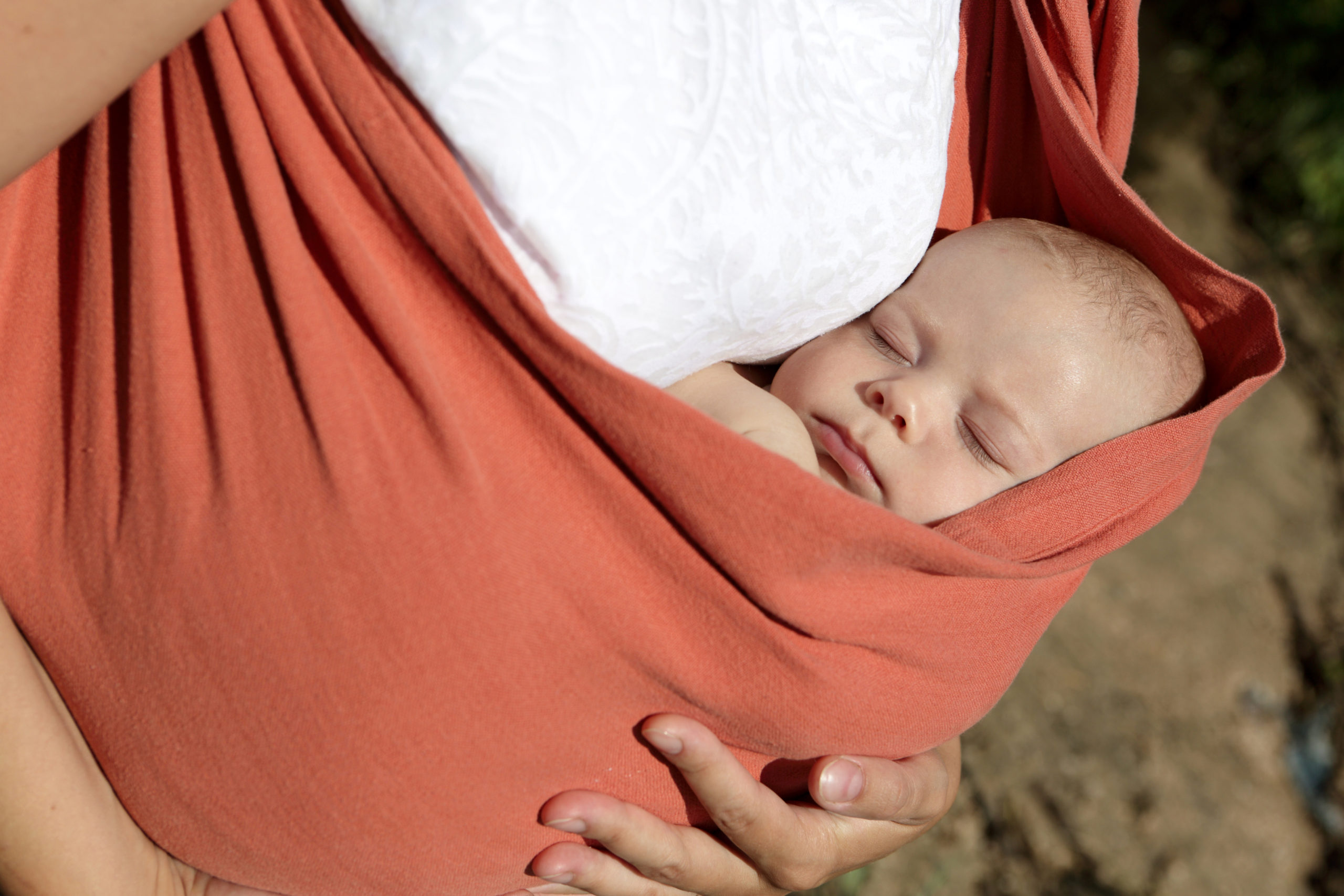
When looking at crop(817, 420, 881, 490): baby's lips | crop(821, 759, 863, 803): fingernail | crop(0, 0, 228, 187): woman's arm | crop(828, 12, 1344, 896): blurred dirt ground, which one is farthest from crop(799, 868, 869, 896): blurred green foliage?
crop(0, 0, 228, 187): woman's arm

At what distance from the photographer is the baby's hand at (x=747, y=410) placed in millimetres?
1069

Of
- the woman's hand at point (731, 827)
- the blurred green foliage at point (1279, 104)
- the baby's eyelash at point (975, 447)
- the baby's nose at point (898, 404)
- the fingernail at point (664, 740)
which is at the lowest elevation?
the blurred green foliage at point (1279, 104)

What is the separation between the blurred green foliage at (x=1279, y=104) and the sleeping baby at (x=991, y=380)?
3867mm

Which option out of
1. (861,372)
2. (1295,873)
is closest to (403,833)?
(861,372)

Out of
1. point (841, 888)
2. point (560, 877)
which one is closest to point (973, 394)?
point (560, 877)

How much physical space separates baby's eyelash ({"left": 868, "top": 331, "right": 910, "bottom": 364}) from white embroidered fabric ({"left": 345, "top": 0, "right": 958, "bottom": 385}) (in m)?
0.20

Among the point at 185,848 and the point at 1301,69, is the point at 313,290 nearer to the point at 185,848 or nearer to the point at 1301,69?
the point at 185,848

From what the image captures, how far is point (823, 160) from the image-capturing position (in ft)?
3.05

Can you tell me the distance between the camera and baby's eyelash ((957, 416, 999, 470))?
3.97 ft

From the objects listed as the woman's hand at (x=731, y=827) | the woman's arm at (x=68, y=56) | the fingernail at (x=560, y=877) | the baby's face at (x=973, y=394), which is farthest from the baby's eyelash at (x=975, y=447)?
the woman's arm at (x=68, y=56)

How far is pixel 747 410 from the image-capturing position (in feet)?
3.56

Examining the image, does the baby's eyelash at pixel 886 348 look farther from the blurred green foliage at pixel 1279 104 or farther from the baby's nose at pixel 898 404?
the blurred green foliage at pixel 1279 104

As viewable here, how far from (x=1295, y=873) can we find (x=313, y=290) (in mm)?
3084

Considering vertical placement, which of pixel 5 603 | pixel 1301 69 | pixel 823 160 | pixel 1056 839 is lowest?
pixel 1056 839
